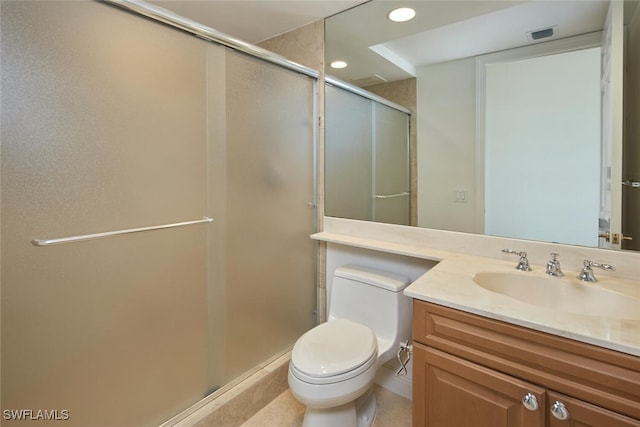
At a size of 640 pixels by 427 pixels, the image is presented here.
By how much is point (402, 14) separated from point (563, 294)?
1.57m

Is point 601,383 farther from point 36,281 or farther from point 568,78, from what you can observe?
point 36,281

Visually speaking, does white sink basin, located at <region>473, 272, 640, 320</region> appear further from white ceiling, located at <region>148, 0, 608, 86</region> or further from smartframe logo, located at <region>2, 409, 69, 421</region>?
smartframe logo, located at <region>2, 409, 69, 421</region>

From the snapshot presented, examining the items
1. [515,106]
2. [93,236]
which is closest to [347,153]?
[515,106]

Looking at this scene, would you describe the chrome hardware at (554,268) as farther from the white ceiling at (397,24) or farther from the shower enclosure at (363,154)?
the white ceiling at (397,24)

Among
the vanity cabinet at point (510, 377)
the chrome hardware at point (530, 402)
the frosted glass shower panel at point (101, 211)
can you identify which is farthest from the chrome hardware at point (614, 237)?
the frosted glass shower panel at point (101, 211)

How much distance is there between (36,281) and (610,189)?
6.96 feet

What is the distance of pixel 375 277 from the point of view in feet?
5.48

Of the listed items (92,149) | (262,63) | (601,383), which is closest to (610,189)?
(601,383)

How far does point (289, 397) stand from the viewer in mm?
1784

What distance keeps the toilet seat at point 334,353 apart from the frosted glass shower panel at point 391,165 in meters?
0.66

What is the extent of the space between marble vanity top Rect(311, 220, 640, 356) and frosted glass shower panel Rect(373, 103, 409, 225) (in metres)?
0.12

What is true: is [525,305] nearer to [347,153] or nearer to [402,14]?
[347,153]

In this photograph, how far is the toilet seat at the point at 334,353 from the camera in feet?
→ 4.15

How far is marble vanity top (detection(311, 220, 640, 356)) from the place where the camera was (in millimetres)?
798
